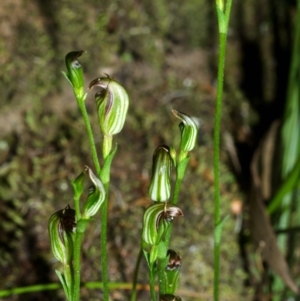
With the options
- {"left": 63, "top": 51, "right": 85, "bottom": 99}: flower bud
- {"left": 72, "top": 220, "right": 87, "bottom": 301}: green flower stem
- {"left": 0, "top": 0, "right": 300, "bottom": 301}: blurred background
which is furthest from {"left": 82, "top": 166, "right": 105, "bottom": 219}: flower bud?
{"left": 0, "top": 0, "right": 300, "bottom": 301}: blurred background

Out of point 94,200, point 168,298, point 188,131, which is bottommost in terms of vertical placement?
point 168,298

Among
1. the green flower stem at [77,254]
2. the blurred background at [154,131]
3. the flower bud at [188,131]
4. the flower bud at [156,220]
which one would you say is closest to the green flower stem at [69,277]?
the green flower stem at [77,254]

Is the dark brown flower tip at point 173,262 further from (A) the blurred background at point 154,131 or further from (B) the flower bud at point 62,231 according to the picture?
(A) the blurred background at point 154,131

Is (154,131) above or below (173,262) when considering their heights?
above

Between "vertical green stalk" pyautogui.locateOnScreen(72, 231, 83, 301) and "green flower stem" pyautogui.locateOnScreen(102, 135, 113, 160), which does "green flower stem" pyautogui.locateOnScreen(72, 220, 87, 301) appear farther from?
"green flower stem" pyautogui.locateOnScreen(102, 135, 113, 160)

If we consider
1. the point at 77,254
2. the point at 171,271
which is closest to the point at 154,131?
the point at 171,271

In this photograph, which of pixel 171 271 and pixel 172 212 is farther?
pixel 171 271

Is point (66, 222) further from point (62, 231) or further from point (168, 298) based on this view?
point (168, 298)

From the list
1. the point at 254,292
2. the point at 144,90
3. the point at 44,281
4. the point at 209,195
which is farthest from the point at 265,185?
the point at 44,281
